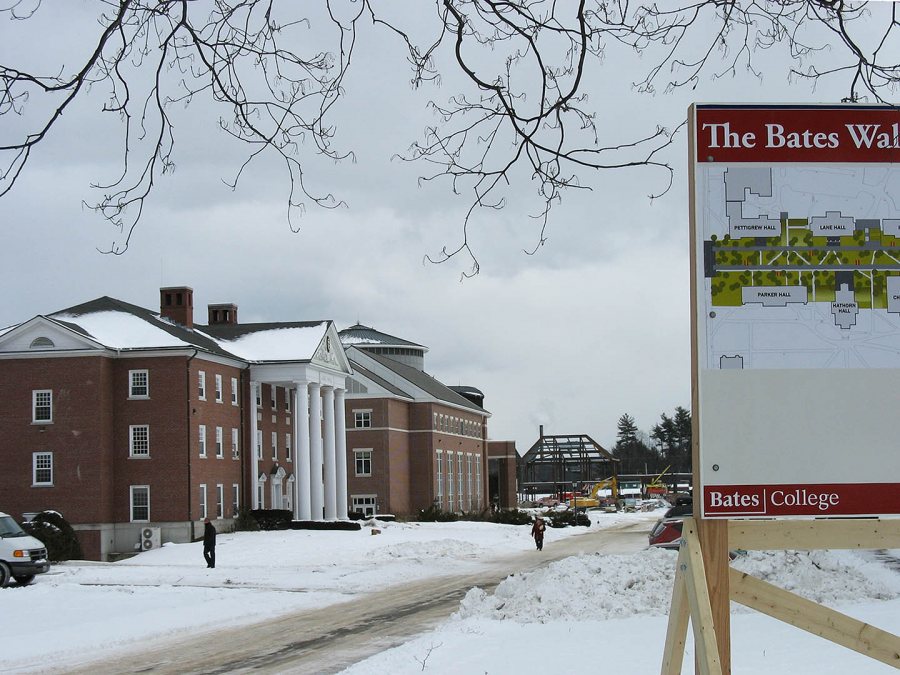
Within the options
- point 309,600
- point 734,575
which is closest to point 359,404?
point 309,600

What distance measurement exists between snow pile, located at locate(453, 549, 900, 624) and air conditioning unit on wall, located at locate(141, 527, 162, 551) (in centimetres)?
3052

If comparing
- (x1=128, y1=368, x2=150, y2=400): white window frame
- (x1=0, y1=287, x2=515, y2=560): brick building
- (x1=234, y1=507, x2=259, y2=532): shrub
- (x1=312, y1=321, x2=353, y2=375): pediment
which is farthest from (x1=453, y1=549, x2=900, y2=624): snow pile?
(x1=312, y1=321, x2=353, y2=375): pediment

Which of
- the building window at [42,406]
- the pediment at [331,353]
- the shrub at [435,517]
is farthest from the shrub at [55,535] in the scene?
the shrub at [435,517]

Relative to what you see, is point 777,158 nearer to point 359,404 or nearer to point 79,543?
point 79,543

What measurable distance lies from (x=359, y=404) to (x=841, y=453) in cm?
7598

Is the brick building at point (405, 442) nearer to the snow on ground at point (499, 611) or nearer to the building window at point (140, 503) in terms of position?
the building window at point (140, 503)

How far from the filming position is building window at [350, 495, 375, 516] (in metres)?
78.6

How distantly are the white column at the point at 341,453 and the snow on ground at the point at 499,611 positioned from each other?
29.0 metres

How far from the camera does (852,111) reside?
5855 millimetres

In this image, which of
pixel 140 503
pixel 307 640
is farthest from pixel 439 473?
pixel 307 640

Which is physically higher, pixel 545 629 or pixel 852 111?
pixel 852 111

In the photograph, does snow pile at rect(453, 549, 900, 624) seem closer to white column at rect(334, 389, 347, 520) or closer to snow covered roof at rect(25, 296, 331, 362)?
snow covered roof at rect(25, 296, 331, 362)

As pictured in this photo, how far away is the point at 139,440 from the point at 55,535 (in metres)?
7.20

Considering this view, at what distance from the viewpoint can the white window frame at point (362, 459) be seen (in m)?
79.7
